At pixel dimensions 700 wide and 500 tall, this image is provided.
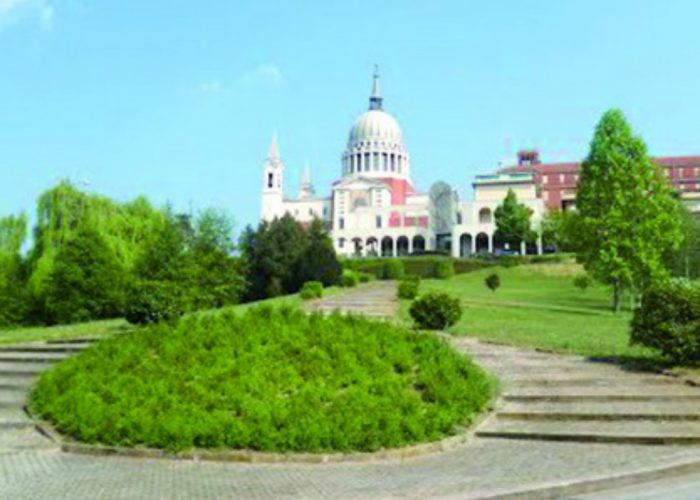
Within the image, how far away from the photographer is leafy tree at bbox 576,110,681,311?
30984 mm

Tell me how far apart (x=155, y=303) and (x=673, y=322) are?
1161 centimetres

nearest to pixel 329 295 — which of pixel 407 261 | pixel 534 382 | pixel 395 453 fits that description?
pixel 534 382

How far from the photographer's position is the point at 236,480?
831 cm

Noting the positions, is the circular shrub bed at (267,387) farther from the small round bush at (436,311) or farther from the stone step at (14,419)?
the small round bush at (436,311)

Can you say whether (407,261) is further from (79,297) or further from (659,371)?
(659,371)

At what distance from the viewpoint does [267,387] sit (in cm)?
1115

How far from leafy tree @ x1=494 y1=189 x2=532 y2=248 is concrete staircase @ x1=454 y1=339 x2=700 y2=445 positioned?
8014 centimetres

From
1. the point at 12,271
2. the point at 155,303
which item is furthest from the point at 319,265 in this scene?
the point at 155,303

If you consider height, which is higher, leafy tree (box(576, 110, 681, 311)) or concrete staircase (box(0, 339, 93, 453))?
leafy tree (box(576, 110, 681, 311))

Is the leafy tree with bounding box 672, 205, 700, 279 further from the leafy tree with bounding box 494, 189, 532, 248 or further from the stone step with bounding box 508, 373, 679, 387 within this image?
the leafy tree with bounding box 494, 189, 532, 248

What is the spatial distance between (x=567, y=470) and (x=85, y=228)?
30.3m

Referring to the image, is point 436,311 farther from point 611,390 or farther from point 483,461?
point 483,461

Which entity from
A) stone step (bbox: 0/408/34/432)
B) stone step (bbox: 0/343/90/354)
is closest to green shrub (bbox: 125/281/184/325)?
stone step (bbox: 0/343/90/354)

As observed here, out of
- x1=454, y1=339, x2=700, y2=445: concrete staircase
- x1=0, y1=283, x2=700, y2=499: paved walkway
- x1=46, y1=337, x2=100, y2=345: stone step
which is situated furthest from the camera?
x1=46, y1=337, x2=100, y2=345: stone step
